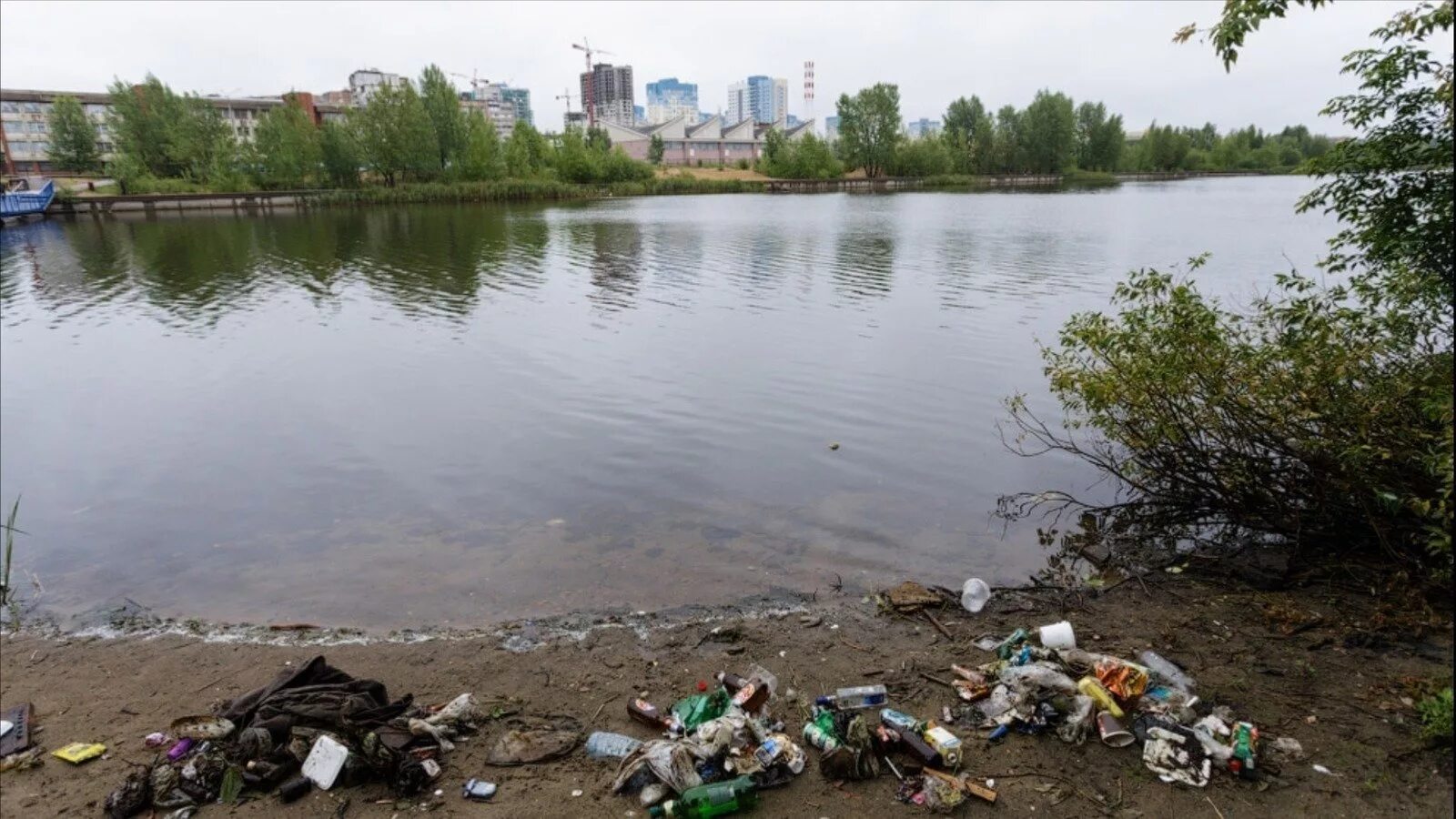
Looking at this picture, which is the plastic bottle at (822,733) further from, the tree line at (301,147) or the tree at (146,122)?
the tree at (146,122)

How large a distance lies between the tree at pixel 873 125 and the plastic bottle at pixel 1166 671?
450ft

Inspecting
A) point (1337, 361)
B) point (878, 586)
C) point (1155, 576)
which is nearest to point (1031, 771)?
point (878, 586)

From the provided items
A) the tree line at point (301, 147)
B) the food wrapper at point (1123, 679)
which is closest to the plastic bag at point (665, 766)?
the food wrapper at point (1123, 679)

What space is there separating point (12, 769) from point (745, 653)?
551cm

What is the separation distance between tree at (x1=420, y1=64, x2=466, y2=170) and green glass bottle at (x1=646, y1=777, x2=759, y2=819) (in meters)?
110

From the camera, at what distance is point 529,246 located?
143 feet

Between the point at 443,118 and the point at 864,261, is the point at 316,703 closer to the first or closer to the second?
the point at 864,261

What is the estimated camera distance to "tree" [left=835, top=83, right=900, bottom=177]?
135625 mm

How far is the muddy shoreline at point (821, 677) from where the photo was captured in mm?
5105

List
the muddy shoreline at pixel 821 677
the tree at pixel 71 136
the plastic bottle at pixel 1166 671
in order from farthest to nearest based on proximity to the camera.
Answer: the tree at pixel 71 136 < the plastic bottle at pixel 1166 671 < the muddy shoreline at pixel 821 677

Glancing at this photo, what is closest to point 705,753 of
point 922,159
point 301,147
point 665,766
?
point 665,766

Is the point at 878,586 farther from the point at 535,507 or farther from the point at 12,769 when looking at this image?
the point at 12,769

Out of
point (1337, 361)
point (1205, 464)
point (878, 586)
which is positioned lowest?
point (878, 586)

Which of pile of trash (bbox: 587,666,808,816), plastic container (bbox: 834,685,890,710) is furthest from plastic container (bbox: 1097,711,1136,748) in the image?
pile of trash (bbox: 587,666,808,816)
